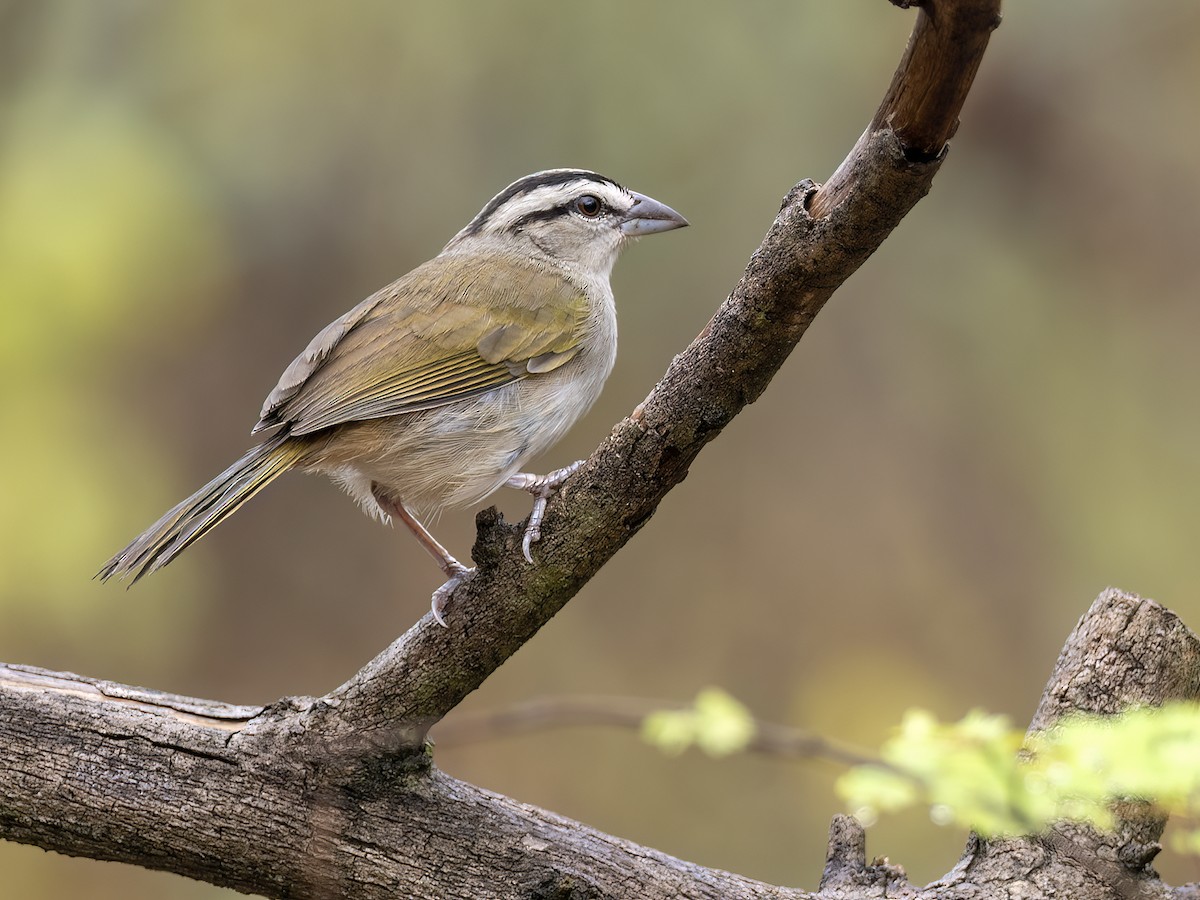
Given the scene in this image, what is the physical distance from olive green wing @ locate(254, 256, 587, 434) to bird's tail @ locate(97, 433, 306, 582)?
0.50ft

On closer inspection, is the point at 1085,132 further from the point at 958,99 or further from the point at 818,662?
the point at 958,99

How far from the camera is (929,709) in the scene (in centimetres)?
772

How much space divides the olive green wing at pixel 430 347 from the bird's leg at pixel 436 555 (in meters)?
0.44

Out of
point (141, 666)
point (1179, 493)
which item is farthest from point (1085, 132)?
point (141, 666)

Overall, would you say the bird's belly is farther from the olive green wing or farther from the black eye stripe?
the black eye stripe

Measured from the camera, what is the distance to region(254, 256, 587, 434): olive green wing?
4.15 metres

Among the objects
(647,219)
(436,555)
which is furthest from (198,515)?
(647,219)

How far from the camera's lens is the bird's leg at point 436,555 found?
3443mm

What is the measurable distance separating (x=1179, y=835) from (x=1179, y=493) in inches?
185

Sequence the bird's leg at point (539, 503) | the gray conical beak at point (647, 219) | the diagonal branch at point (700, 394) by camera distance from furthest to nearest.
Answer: the gray conical beak at point (647, 219) < the bird's leg at point (539, 503) < the diagonal branch at point (700, 394)

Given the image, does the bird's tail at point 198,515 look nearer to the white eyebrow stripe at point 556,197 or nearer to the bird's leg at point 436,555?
the bird's leg at point 436,555

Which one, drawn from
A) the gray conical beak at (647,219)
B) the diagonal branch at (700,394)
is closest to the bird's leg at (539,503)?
the diagonal branch at (700,394)

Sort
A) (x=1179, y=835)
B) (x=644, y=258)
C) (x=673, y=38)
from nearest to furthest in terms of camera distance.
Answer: (x=1179, y=835), (x=673, y=38), (x=644, y=258)

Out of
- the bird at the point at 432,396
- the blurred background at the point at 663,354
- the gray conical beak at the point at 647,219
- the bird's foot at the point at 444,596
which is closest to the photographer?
the bird's foot at the point at 444,596
